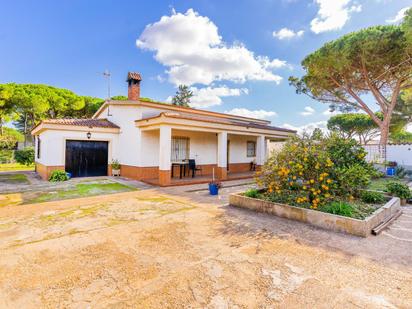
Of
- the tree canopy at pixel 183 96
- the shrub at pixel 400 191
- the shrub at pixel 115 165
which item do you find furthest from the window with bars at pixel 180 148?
the tree canopy at pixel 183 96

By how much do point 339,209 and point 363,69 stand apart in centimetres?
1400

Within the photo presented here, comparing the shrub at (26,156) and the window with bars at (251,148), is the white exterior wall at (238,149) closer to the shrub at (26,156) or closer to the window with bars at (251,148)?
the window with bars at (251,148)

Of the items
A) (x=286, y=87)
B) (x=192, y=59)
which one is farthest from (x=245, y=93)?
(x=192, y=59)

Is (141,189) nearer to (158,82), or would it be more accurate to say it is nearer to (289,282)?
(289,282)

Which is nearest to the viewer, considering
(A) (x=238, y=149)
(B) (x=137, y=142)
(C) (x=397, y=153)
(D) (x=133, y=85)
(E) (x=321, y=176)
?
(E) (x=321, y=176)

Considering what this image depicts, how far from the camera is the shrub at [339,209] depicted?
5.11m

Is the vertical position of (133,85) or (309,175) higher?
(133,85)

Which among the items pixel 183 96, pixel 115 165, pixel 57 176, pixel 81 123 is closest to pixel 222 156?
pixel 115 165

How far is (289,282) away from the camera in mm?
2898

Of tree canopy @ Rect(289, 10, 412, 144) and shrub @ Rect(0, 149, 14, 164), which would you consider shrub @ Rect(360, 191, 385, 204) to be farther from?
shrub @ Rect(0, 149, 14, 164)

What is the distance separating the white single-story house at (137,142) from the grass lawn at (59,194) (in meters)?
2.30

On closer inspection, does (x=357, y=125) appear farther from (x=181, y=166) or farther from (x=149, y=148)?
(x=149, y=148)

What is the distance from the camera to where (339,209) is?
5.25 m

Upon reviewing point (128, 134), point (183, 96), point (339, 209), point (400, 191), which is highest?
point (183, 96)
